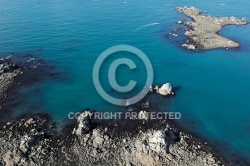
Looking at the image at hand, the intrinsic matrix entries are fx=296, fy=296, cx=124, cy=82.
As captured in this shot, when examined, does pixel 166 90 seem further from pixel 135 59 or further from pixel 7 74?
pixel 7 74

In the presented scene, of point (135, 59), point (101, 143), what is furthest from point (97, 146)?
point (135, 59)

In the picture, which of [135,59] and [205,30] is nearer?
[135,59]

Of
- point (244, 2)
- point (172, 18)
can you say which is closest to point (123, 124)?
point (172, 18)

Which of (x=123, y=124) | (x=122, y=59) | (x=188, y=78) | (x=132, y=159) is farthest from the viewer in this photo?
(x=122, y=59)

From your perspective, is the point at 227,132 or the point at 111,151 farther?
the point at 227,132

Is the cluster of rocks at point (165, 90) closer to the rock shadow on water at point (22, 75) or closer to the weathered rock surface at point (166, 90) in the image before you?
the weathered rock surface at point (166, 90)

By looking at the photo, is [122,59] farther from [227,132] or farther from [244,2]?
[244,2]

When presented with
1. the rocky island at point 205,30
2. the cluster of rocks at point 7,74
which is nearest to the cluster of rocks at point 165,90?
the rocky island at point 205,30

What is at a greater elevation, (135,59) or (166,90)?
(135,59)
